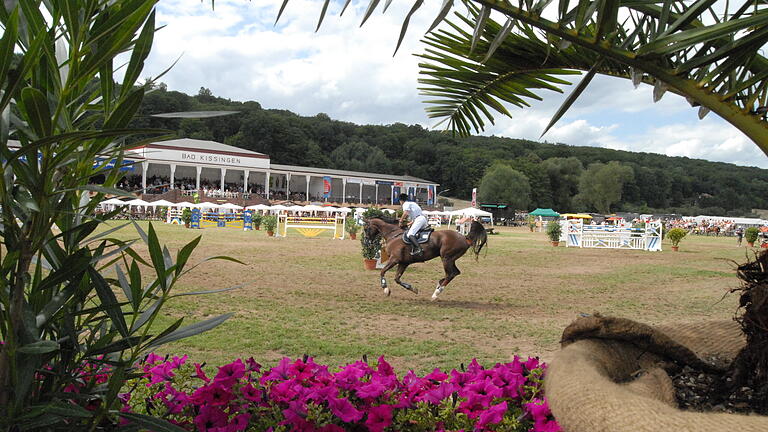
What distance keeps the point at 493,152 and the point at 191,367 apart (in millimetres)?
108778

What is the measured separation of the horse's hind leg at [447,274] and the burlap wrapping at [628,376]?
281 inches

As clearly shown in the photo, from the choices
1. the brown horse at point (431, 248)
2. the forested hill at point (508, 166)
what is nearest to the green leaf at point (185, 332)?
the brown horse at point (431, 248)

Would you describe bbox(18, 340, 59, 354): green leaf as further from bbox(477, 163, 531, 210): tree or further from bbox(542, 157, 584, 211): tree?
bbox(542, 157, 584, 211): tree

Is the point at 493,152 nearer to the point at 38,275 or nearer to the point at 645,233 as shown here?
the point at 645,233

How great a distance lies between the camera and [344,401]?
1676 millimetres

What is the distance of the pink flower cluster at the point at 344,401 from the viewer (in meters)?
1.67

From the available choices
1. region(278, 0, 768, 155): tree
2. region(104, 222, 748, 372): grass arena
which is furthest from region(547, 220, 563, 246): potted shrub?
region(278, 0, 768, 155): tree

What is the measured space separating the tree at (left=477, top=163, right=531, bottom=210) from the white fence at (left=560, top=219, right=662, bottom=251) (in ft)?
207

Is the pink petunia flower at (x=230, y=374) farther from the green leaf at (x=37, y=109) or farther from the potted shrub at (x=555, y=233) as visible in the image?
the potted shrub at (x=555, y=233)

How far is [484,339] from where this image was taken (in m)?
6.22

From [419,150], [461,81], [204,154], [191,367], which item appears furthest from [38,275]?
[419,150]

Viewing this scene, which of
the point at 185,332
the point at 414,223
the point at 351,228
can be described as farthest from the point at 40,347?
the point at 351,228

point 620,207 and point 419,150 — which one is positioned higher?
point 419,150

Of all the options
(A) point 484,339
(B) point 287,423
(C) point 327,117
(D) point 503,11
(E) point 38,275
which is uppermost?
(C) point 327,117
